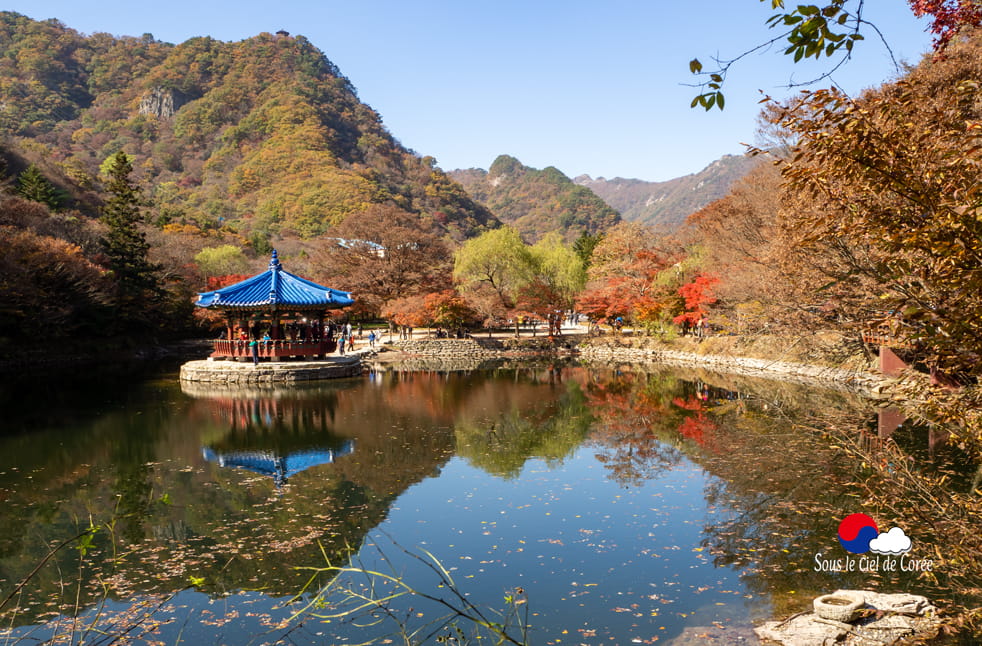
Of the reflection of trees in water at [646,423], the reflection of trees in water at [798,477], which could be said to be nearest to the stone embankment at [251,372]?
the reflection of trees in water at [646,423]

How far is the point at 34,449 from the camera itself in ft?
34.9

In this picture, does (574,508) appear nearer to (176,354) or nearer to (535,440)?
(535,440)

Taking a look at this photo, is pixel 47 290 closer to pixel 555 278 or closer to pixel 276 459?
pixel 276 459

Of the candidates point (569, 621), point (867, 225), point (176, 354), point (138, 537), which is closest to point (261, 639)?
point (569, 621)

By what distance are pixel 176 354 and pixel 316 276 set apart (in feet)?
25.4

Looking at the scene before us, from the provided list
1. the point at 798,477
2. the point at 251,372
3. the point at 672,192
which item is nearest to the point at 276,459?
the point at 798,477

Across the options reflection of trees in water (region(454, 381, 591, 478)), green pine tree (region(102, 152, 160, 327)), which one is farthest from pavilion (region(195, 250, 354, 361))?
reflection of trees in water (region(454, 381, 591, 478))

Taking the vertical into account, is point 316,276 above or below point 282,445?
above

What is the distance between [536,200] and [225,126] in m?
50.9

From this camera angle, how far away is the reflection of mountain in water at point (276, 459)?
9.60m

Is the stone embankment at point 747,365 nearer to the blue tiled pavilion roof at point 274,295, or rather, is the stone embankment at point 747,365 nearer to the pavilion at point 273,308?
the pavilion at point 273,308

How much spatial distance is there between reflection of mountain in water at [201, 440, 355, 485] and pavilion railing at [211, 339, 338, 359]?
423 inches

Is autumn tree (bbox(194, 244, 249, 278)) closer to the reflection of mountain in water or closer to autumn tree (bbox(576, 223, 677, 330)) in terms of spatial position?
autumn tree (bbox(576, 223, 677, 330))
